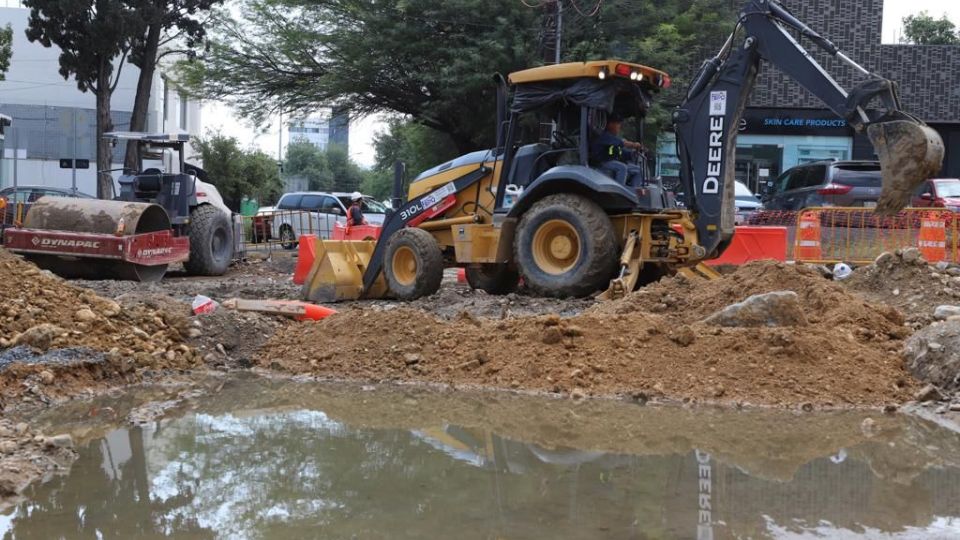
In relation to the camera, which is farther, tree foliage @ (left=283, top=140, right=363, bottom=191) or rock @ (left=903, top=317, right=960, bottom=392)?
tree foliage @ (left=283, top=140, right=363, bottom=191)

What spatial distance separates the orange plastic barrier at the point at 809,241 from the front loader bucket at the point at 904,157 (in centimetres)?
613

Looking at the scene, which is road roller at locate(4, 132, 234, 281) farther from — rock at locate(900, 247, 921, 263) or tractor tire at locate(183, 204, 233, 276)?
rock at locate(900, 247, 921, 263)

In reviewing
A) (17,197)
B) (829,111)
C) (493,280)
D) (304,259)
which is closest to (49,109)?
(17,197)

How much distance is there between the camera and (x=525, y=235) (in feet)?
37.0

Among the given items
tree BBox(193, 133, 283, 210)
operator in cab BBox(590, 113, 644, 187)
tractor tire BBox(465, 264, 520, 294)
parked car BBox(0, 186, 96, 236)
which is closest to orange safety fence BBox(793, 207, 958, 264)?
operator in cab BBox(590, 113, 644, 187)

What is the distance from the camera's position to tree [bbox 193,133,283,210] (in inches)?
1747

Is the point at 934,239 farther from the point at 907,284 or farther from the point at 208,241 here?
the point at 208,241

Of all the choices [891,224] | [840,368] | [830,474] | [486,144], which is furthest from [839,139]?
[830,474]

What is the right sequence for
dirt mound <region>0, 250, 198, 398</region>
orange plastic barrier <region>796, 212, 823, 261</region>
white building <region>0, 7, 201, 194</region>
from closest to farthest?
dirt mound <region>0, 250, 198, 398</region> < orange plastic barrier <region>796, 212, 823, 261</region> < white building <region>0, 7, 201, 194</region>

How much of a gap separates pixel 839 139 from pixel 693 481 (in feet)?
99.2

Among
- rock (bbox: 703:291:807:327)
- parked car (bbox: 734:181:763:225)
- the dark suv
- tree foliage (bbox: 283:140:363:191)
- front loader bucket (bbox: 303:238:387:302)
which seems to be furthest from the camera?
tree foliage (bbox: 283:140:363:191)

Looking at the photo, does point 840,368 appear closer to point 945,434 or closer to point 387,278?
point 945,434

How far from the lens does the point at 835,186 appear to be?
19.8 m

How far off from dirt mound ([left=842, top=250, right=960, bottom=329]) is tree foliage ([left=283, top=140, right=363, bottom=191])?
3094 inches
